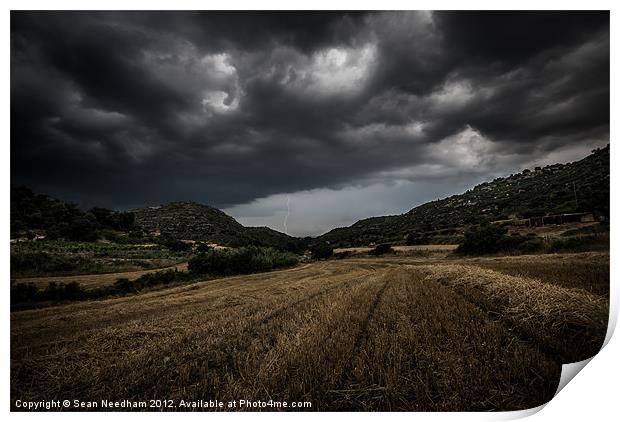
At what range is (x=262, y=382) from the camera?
2596 millimetres

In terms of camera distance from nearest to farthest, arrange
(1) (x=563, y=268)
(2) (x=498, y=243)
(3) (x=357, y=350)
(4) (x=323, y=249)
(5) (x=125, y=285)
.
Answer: (3) (x=357, y=350)
(1) (x=563, y=268)
(2) (x=498, y=243)
(4) (x=323, y=249)
(5) (x=125, y=285)

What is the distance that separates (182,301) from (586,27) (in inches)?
319

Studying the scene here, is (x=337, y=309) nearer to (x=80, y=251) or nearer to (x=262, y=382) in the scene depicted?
(x=262, y=382)

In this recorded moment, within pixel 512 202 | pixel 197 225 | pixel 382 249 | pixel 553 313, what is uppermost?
pixel 512 202

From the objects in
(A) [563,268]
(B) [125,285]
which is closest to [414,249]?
(A) [563,268]

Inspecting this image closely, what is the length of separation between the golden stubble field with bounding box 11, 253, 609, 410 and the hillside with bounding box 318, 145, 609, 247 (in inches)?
30.2

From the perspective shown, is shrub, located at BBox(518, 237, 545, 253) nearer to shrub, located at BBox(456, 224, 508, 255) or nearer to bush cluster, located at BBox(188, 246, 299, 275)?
shrub, located at BBox(456, 224, 508, 255)

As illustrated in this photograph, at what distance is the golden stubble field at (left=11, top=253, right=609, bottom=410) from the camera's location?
244cm

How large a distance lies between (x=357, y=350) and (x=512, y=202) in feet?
10.9

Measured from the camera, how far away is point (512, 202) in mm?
4445

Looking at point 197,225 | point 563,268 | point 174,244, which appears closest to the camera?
point 563,268

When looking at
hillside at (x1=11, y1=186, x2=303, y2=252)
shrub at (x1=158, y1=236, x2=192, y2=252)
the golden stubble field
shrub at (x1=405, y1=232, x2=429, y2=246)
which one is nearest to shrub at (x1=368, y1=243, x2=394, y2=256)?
shrub at (x1=405, y1=232, x2=429, y2=246)

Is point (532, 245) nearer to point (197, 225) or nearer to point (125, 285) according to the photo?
point (197, 225)

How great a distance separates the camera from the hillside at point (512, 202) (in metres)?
3.62
